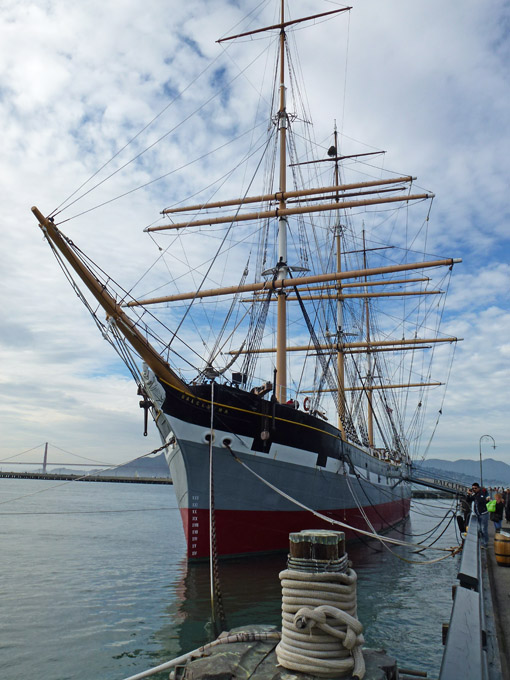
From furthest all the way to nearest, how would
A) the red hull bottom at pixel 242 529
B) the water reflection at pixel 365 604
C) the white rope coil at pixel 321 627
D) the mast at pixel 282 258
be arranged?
the mast at pixel 282 258
the red hull bottom at pixel 242 529
the water reflection at pixel 365 604
the white rope coil at pixel 321 627

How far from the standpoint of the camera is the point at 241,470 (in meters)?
13.2

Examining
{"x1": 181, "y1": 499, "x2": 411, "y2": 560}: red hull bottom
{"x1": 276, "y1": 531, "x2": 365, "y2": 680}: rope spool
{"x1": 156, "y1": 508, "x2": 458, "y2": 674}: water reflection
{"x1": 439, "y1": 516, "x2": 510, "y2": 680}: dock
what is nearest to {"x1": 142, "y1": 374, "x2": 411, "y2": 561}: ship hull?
{"x1": 181, "y1": 499, "x2": 411, "y2": 560}: red hull bottom

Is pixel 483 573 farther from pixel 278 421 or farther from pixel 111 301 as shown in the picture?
pixel 111 301

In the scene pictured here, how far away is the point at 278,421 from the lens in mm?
13703

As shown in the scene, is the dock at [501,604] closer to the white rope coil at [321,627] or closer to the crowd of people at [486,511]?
the crowd of people at [486,511]

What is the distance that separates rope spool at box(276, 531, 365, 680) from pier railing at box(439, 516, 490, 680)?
34.5 inches

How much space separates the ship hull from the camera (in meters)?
12.8

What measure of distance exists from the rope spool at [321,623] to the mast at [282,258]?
41.0 ft

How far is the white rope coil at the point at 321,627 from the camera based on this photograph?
11.1 ft

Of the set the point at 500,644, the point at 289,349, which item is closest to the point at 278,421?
the point at 500,644

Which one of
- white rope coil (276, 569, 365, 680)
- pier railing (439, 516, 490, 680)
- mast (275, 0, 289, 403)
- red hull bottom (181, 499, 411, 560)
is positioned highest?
mast (275, 0, 289, 403)

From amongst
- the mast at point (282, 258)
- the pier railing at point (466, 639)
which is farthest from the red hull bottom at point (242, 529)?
the pier railing at point (466, 639)

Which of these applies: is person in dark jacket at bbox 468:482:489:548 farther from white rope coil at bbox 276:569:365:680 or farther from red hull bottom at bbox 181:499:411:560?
white rope coil at bbox 276:569:365:680

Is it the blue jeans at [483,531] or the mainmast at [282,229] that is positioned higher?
the mainmast at [282,229]
